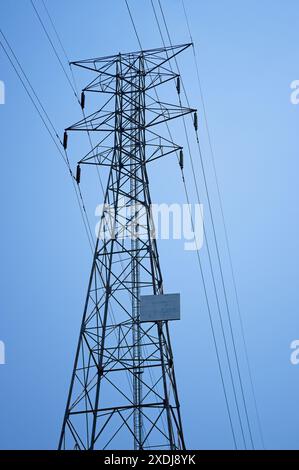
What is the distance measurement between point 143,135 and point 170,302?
6.51m

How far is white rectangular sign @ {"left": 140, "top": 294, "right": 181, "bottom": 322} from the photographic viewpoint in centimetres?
1959

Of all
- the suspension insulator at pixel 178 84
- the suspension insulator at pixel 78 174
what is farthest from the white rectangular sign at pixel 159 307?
the suspension insulator at pixel 178 84

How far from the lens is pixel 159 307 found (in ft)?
64.5

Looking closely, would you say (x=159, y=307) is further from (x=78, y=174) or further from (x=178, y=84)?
(x=178, y=84)

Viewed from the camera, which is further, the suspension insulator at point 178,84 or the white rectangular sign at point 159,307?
the suspension insulator at point 178,84

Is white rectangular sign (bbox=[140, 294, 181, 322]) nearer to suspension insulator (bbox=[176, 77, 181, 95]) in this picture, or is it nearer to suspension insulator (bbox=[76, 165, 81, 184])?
suspension insulator (bbox=[76, 165, 81, 184])

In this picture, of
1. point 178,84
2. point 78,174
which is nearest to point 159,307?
point 78,174

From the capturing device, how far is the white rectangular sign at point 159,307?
64.3ft

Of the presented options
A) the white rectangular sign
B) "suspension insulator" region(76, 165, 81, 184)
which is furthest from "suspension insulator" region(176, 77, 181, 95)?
the white rectangular sign

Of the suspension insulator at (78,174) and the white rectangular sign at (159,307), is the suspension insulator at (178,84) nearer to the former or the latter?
the suspension insulator at (78,174)
